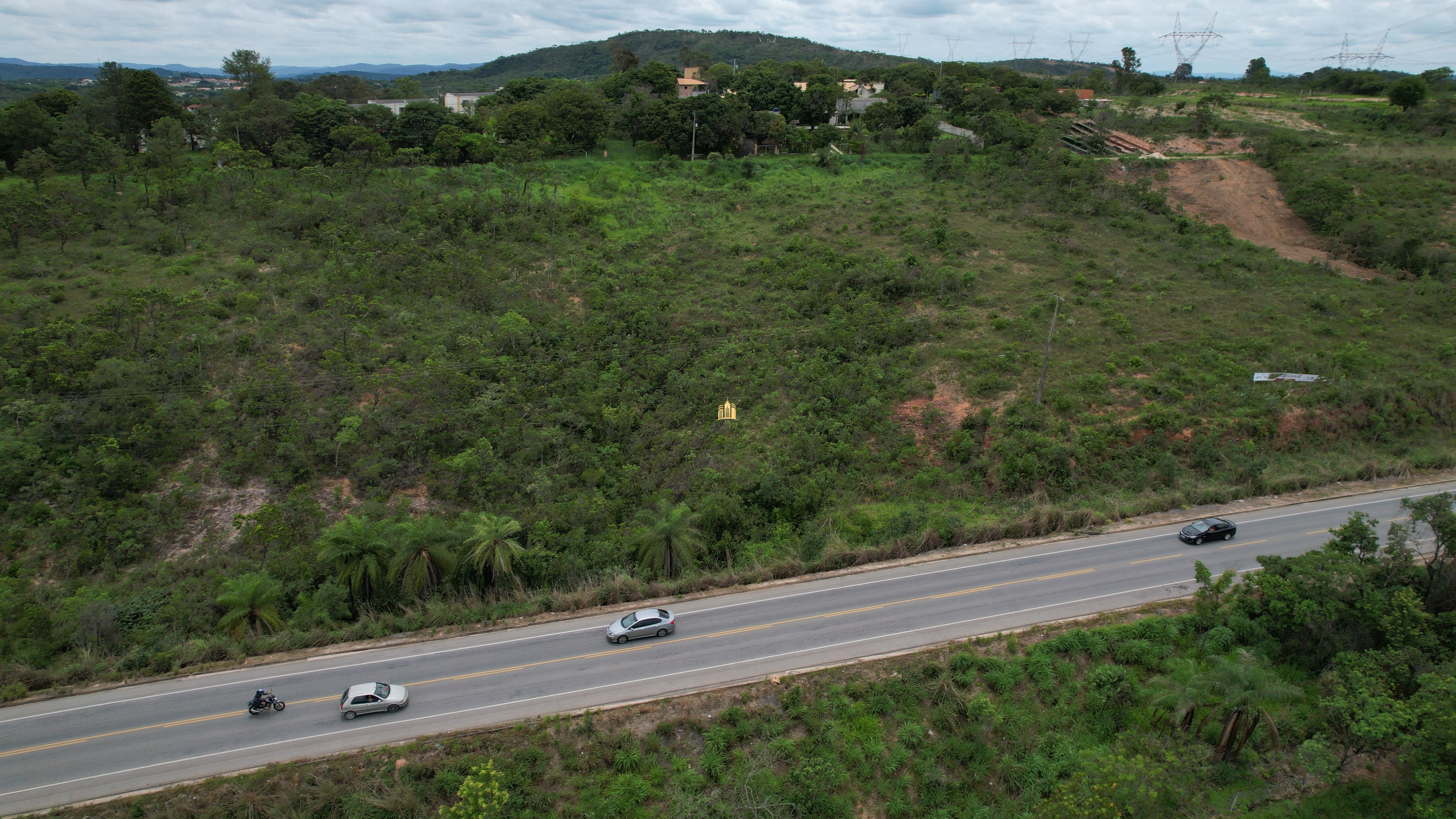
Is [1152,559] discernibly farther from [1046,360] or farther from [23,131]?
[23,131]

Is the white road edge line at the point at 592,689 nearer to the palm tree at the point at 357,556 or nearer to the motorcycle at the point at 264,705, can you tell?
the motorcycle at the point at 264,705

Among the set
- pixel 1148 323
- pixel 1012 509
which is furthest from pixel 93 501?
pixel 1148 323

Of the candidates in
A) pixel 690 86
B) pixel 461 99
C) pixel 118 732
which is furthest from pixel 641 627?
pixel 461 99

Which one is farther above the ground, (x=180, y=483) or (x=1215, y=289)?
(x=1215, y=289)

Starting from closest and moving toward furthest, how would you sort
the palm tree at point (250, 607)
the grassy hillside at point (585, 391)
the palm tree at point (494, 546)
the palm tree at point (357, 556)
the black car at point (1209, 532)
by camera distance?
the palm tree at point (250, 607), the palm tree at point (357, 556), the palm tree at point (494, 546), the black car at point (1209, 532), the grassy hillside at point (585, 391)

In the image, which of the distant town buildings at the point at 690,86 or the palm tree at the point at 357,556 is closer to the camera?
the palm tree at the point at 357,556

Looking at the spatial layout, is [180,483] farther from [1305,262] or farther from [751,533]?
[1305,262]

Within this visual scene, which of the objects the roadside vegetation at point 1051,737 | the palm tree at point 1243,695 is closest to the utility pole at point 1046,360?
the roadside vegetation at point 1051,737
